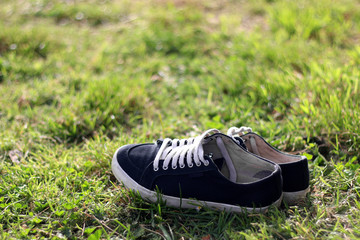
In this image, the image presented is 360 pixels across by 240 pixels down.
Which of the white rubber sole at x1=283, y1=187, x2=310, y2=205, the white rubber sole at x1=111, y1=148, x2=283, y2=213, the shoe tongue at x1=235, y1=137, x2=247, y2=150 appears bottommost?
the white rubber sole at x1=283, y1=187, x2=310, y2=205

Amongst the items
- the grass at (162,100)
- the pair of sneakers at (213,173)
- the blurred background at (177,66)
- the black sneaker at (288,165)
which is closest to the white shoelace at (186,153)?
the pair of sneakers at (213,173)

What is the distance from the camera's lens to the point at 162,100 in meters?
3.40

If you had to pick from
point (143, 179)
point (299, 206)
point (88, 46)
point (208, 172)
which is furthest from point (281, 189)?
point (88, 46)

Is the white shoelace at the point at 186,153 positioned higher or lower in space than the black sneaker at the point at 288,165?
higher

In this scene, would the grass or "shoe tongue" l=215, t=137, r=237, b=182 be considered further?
"shoe tongue" l=215, t=137, r=237, b=182

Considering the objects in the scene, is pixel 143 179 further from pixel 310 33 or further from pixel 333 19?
pixel 333 19

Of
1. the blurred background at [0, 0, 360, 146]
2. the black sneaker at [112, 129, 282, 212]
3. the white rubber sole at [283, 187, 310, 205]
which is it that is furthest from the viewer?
the blurred background at [0, 0, 360, 146]

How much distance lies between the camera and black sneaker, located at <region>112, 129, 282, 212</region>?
1.89m

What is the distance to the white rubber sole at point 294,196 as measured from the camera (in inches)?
79.5

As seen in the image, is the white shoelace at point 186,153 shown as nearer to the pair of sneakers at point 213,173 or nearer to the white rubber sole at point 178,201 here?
the pair of sneakers at point 213,173

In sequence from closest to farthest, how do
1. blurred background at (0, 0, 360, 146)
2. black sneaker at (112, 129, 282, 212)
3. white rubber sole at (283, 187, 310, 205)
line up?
black sneaker at (112, 129, 282, 212)
white rubber sole at (283, 187, 310, 205)
blurred background at (0, 0, 360, 146)

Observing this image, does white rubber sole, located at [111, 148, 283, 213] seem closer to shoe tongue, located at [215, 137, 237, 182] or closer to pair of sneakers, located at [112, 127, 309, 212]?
pair of sneakers, located at [112, 127, 309, 212]

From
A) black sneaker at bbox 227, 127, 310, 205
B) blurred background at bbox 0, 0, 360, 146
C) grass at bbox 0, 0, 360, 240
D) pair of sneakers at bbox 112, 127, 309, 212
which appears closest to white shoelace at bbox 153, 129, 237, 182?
pair of sneakers at bbox 112, 127, 309, 212

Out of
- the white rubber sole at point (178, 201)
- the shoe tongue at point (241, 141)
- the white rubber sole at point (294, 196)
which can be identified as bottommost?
the white rubber sole at point (294, 196)
